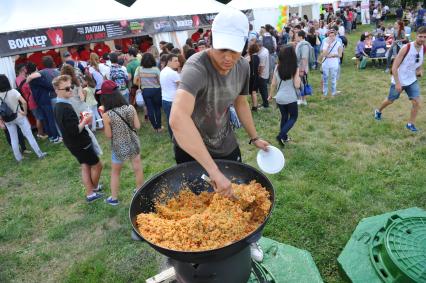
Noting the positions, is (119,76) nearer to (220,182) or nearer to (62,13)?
(62,13)

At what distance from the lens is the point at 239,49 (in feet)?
6.85

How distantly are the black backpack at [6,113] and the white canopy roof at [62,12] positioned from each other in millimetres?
2207

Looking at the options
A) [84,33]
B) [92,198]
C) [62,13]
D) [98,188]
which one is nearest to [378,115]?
[98,188]

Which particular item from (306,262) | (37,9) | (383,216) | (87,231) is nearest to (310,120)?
(383,216)

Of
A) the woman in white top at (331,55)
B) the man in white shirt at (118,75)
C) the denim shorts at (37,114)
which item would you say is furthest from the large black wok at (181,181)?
the woman in white top at (331,55)

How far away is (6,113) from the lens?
6.43m

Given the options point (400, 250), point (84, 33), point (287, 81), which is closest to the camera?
point (400, 250)

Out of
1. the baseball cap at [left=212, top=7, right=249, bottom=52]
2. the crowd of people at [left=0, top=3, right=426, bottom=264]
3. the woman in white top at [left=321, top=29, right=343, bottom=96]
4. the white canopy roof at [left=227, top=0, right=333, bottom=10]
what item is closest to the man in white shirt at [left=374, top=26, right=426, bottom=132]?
the crowd of people at [left=0, top=3, right=426, bottom=264]

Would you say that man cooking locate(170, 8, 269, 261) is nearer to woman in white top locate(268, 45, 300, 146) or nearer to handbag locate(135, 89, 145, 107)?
woman in white top locate(268, 45, 300, 146)

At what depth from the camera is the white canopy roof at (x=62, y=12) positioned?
7.72m

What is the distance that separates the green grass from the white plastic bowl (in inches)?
45.6

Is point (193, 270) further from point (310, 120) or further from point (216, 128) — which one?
point (310, 120)

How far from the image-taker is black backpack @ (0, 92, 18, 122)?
6348mm

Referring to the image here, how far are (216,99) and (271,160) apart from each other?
0.85m
